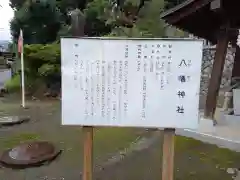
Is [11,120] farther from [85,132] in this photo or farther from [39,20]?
[39,20]

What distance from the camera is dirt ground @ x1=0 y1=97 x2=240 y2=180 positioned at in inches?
159

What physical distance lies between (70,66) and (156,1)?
31.5ft

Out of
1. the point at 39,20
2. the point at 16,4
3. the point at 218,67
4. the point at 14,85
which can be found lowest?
the point at 14,85

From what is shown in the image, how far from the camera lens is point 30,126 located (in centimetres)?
695

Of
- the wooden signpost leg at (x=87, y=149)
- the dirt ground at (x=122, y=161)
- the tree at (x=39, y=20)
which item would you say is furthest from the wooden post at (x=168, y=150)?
the tree at (x=39, y=20)

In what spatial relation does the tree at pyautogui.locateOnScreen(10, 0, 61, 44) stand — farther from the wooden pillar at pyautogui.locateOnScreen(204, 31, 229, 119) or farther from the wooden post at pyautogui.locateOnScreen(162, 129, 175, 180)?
the wooden post at pyautogui.locateOnScreen(162, 129, 175, 180)

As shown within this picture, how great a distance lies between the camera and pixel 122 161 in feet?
14.7

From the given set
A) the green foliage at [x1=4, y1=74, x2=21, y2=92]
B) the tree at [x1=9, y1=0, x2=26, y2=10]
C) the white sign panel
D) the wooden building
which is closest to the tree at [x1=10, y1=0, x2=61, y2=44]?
the tree at [x1=9, y1=0, x2=26, y2=10]

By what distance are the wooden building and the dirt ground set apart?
111cm

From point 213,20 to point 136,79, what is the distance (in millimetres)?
3766

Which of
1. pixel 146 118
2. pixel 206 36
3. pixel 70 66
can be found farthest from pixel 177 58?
pixel 206 36

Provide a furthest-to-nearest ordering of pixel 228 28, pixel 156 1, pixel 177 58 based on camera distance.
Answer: pixel 156 1
pixel 228 28
pixel 177 58

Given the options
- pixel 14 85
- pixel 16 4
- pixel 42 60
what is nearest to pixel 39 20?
pixel 16 4

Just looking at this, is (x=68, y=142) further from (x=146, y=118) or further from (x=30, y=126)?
(x=146, y=118)
